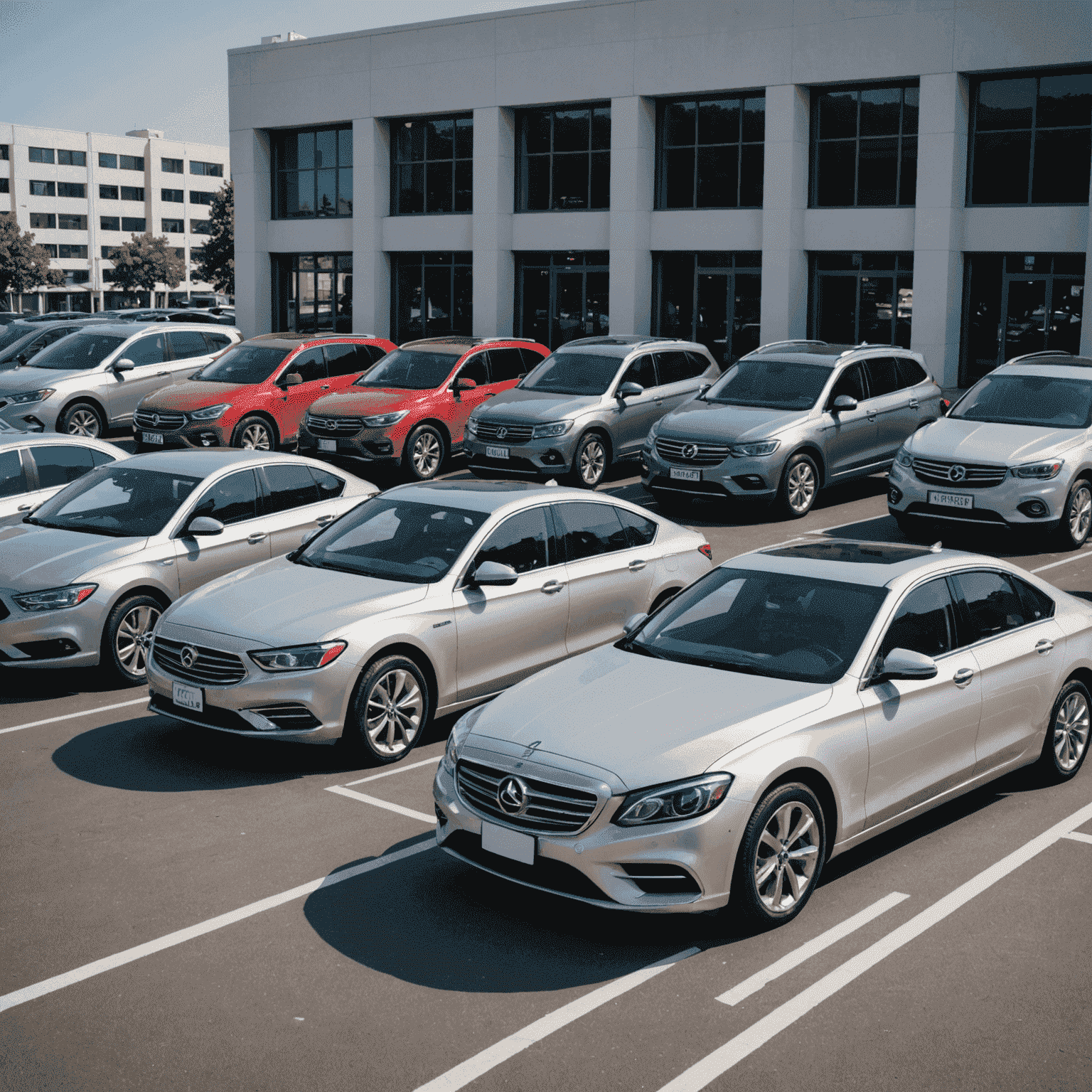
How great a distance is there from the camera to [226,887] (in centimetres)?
630

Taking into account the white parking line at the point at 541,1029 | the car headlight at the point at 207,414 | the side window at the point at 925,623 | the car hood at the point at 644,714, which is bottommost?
the white parking line at the point at 541,1029

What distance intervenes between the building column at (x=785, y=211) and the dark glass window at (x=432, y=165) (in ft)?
25.8

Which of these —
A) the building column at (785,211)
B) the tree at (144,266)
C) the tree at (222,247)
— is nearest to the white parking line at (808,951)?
the building column at (785,211)

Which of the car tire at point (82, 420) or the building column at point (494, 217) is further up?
the building column at point (494, 217)

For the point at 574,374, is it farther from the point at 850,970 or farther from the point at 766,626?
the point at 850,970

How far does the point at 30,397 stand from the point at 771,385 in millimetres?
11343

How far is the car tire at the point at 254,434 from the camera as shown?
63.2 ft

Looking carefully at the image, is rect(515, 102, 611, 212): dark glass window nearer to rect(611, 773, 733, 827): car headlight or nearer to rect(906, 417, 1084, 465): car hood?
rect(906, 417, 1084, 465): car hood

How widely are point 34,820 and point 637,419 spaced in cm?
1242

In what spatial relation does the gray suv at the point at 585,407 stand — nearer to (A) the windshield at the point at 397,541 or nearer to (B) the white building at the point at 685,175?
(A) the windshield at the point at 397,541

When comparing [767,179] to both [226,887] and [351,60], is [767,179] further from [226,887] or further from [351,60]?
[226,887]

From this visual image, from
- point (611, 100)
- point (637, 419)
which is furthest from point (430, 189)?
point (637, 419)

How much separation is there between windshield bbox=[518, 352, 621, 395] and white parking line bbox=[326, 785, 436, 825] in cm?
1126

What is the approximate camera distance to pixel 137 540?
10266 millimetres
